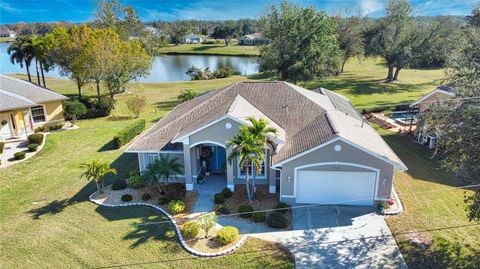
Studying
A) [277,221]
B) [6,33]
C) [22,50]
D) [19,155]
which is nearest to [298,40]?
[277,221]

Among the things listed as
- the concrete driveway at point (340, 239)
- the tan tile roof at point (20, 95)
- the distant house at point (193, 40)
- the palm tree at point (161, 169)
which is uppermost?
the distant house at point (193, 40)

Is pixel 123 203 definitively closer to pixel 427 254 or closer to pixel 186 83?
pixel 427 254

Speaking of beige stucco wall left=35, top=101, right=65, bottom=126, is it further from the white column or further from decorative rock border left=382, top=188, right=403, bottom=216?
decorative rock border left=382, top=188, right=403, bottom=216

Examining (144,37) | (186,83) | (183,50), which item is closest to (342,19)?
(186,83)

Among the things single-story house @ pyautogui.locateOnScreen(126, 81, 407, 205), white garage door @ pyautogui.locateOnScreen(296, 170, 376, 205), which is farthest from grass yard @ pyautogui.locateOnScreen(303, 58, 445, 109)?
white garage door @ pyautogui.locateOnScreen(296, 170, 376, 205)

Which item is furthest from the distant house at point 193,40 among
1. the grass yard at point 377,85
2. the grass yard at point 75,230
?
the grass yard at point 75,230

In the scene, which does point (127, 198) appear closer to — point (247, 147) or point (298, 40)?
point (247, 147)

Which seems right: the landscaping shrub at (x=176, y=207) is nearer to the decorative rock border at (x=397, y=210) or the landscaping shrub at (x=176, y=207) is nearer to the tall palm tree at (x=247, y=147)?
the tall palm tree at (x=247, y=147)
